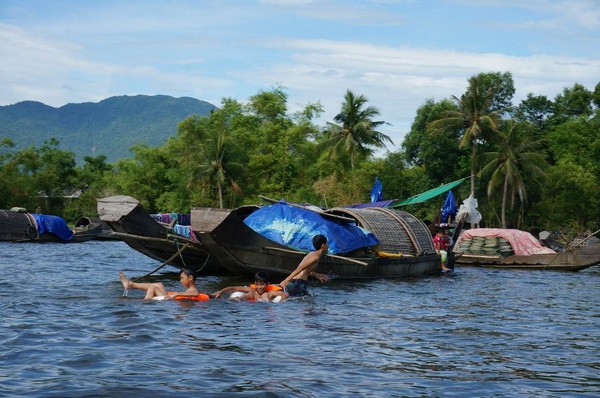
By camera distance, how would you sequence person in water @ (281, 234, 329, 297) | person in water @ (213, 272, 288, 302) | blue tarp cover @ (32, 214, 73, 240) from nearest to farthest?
1. person in water @ (213, 272, 288, 302)
2. person in water @ (281, 234, 329, 297)
3. blue tarp cover @ (32, 214, 73, 240)

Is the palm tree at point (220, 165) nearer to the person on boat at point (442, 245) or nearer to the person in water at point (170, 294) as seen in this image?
the person on boat at point (442, 245)

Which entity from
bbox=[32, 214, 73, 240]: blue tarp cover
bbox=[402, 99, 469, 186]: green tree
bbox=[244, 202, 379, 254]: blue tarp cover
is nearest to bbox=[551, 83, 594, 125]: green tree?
bbox=[402, 99, 469, 186]: green tree

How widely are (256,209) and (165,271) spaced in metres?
3.29

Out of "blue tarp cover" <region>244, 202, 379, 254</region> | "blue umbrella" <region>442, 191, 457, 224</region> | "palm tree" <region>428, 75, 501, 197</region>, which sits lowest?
"blue tarp cover" <region>244, 202, 379, 254</region>

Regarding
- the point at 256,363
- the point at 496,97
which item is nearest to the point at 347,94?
the point at 496,97

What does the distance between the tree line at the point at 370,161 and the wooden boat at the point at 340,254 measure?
77.3 feet

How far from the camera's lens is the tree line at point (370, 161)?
163ft

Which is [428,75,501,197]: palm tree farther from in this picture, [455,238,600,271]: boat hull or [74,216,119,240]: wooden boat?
[74,216,119,240]: wooden boat

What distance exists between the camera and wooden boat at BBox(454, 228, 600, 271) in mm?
29516

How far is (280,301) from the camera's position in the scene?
15102mm

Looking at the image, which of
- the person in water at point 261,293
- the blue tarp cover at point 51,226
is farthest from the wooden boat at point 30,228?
the person in water at point 261,293

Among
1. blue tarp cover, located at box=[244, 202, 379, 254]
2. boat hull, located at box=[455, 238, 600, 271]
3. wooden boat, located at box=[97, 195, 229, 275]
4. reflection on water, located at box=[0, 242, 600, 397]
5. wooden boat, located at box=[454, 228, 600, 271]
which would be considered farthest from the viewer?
wooden boat, located at box=[454, 228, 600, 271]

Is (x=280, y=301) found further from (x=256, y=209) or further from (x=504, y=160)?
(x=504, y=160)

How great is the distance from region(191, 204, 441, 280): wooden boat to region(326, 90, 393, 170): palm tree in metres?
29.8
